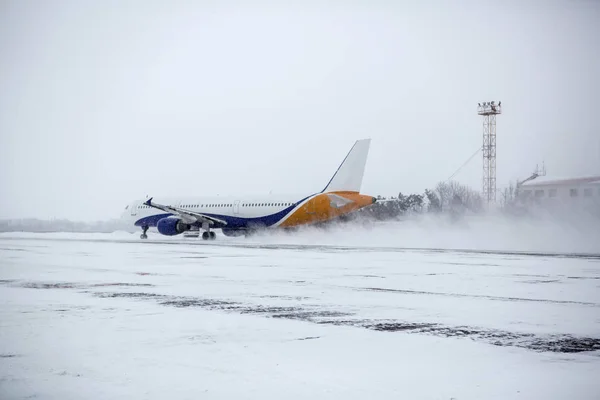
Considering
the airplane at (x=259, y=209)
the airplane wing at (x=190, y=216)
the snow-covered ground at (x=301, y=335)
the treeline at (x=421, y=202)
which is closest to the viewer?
the snow-covered ground at (x=301, y=335)

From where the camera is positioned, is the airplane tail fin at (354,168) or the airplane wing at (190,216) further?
the airplane wing at (190,216)

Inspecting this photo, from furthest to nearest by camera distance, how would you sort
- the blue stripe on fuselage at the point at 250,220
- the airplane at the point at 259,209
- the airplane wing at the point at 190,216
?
the airplane wing at the point at 190,216, the blue stripe on fuselage at the point at 250,220, the airplane at the point at 259,209

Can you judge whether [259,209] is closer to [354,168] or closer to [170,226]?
[170,226]

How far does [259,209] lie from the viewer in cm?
4588

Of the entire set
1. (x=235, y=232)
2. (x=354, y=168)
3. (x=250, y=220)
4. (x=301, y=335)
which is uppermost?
(x=354, y=168)

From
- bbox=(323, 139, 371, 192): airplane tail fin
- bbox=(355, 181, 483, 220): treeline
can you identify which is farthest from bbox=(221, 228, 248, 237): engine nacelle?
bbox=(355, 181, 483, 220): treeline

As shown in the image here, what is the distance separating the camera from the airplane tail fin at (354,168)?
42.4 metres

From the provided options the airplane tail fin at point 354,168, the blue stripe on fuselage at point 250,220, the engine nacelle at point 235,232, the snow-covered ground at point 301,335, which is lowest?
the snow-covered ground at point 301,335

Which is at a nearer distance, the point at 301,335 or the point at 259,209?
the point at 301,335

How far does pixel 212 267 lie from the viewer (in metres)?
21.2

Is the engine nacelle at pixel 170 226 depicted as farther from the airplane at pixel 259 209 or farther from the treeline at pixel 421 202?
the treeline at pixel 421 202

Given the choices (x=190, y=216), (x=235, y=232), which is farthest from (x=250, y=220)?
(x=190, y=216)

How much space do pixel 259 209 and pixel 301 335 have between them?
1458 inches

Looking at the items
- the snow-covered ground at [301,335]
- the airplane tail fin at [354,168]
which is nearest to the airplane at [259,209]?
the airplane tail fin at [354,168]
